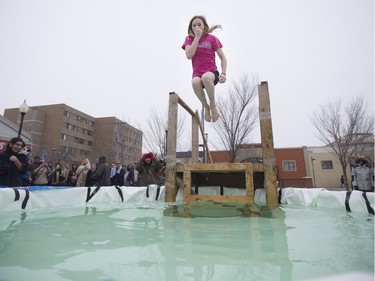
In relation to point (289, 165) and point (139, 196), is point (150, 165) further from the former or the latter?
point (289, 165)

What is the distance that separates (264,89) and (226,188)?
176cm

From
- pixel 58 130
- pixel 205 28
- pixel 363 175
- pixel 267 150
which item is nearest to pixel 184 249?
pixel 267 150

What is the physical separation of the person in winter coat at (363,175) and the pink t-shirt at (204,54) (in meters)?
4.54

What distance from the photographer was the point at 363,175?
5.19 metres

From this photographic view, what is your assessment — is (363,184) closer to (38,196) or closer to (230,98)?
(38,196)

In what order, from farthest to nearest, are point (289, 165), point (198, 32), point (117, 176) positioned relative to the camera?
point (289, 165) → point (117, 176) → point (198, 32)

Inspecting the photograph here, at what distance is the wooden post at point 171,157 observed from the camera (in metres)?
3.51

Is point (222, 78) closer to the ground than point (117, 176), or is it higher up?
higher up

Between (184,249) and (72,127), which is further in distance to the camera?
(72,127)

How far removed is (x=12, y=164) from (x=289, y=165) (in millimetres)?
21875

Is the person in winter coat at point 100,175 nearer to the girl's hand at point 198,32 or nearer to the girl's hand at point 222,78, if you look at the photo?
the girl's hand at point 222,78

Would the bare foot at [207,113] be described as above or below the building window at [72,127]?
below

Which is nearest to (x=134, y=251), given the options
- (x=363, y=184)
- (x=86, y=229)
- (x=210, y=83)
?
(x=86, y=229)

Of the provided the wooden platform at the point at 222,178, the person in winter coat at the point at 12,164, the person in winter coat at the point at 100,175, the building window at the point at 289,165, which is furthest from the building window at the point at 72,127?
the wooden platform at the point at 222,178
